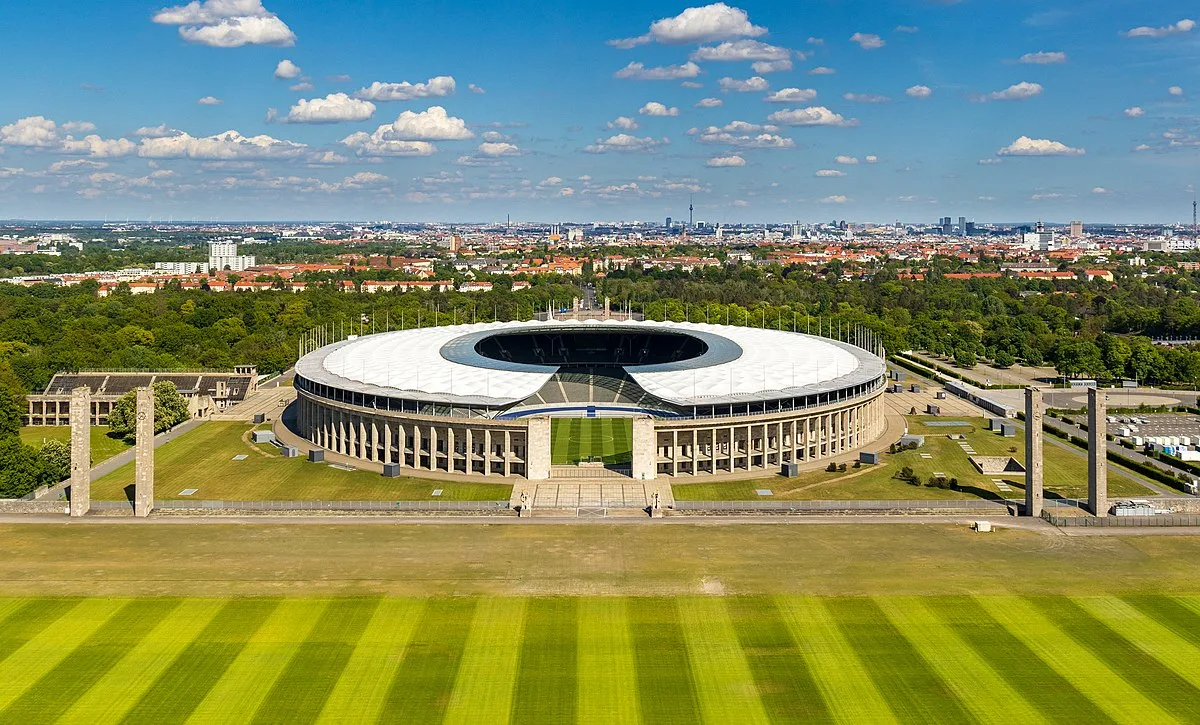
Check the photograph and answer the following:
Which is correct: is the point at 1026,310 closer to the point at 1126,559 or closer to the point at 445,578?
the point at 1126,559

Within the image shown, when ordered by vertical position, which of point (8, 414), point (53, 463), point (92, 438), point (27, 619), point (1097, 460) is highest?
point (8, 414)

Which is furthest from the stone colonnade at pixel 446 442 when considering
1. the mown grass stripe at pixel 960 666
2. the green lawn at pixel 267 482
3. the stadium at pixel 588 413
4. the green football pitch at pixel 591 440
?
the mown grass stripe at pixel 960 666

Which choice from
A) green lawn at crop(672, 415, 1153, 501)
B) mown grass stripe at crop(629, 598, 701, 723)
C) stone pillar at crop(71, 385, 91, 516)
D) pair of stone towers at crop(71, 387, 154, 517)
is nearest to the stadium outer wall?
green lawn at crop(672, 415, 1153, 501)

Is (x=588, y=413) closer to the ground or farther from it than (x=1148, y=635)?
farther from it

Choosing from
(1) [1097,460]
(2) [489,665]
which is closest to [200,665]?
(2) [489,665]

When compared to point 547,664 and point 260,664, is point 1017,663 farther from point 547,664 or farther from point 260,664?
point 260,664

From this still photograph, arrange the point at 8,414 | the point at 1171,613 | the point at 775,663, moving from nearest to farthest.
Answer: the point at 775,663 → the point at 1171,613 → the point at 8,414
